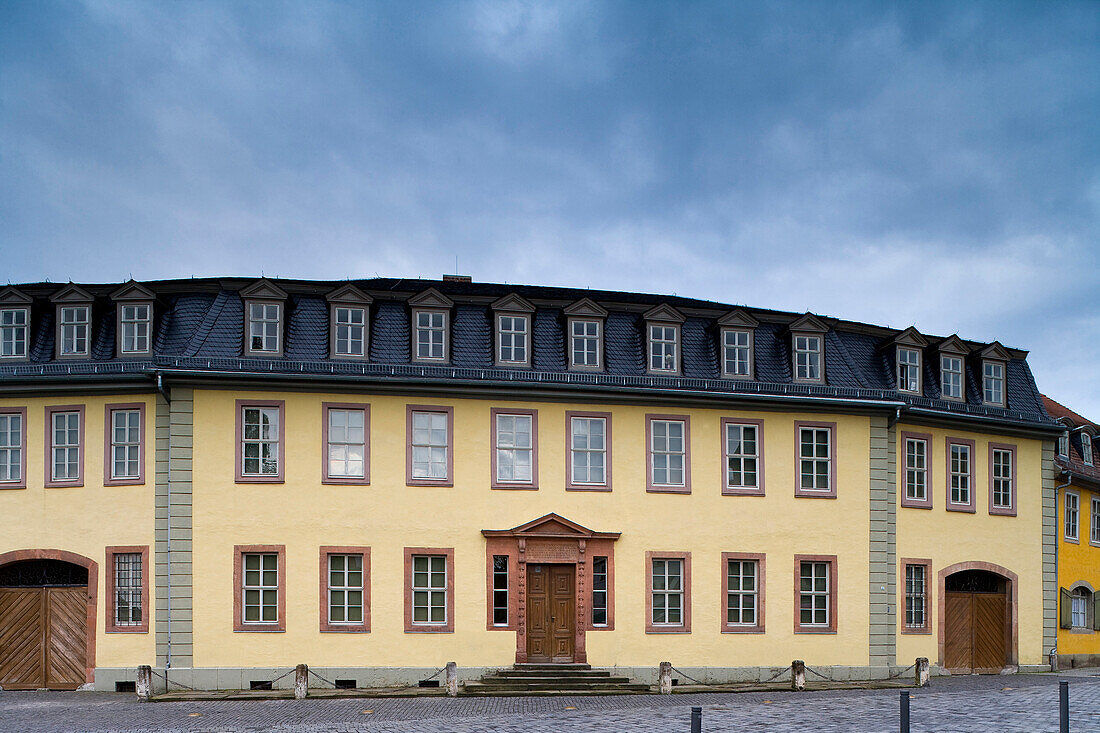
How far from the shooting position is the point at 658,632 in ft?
85.9

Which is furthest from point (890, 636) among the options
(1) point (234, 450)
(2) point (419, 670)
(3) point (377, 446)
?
(1) point (234, 450)

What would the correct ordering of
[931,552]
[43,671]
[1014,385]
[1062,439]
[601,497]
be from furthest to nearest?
[1062,439]
[1014,385]
[931,552]
[601,497]
[43,671]

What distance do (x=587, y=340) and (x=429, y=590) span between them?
Result: 7.20 metres

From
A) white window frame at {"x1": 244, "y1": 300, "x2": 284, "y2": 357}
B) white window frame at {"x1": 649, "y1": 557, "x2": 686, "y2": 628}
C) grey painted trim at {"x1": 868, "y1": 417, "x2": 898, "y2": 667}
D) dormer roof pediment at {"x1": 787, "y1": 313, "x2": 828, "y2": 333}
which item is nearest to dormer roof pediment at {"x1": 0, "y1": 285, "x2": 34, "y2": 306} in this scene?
white window frame at {"x1": 244, "y1": 300, "x2": 284, "y2": 357}

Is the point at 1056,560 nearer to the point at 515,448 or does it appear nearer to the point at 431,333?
the point at 515,448

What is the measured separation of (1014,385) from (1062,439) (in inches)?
142

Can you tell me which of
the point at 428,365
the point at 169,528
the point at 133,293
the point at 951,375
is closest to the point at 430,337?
the point at 428,365

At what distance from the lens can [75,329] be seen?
85.1 ft

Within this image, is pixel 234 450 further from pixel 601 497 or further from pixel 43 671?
pixel 601 497

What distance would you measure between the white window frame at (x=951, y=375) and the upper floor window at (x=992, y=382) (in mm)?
637

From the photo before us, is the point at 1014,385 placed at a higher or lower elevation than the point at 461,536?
higher

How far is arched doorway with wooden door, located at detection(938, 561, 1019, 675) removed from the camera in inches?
1131

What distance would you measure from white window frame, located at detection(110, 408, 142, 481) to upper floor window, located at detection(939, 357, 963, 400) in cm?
2092

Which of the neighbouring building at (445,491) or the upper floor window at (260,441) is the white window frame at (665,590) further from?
the upper floor window at (260,441)
